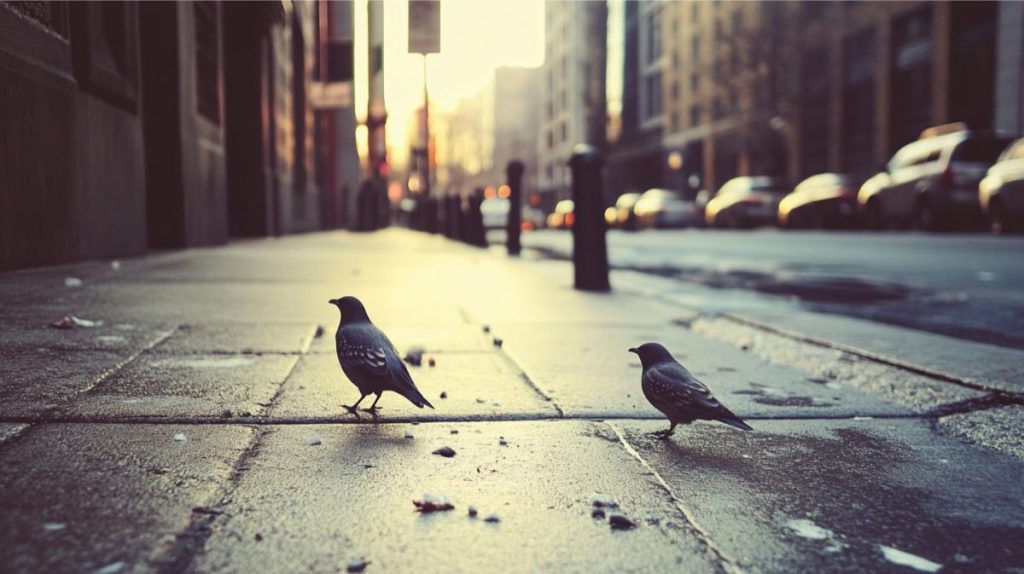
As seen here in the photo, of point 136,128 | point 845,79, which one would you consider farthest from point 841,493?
point 845,79

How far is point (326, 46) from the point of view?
2611 cm

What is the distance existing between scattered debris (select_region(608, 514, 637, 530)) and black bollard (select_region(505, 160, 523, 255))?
954cm

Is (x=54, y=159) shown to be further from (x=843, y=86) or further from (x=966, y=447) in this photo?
(x=843, y=86)

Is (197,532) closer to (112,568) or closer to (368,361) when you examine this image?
(112,568)

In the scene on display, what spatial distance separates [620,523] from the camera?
5.50ft

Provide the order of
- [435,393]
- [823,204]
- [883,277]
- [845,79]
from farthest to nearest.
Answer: [845,79]
[823,204]
[883,277]
[435,393]

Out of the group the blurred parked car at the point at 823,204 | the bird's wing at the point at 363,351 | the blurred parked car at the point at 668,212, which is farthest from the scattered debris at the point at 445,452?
the blurred parked car at the point at 668,212

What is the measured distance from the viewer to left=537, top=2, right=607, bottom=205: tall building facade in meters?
74.9

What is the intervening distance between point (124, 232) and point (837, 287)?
18.6 feet

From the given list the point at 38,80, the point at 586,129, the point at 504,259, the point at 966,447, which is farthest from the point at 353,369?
the point at 586,129

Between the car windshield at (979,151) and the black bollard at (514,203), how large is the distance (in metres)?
10.5

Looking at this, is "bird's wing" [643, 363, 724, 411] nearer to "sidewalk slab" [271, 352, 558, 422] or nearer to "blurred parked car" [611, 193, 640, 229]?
"sidewalk slab" [271, 352, 558, 422]

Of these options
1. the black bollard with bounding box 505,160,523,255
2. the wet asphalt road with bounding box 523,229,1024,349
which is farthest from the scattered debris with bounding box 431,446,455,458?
the black bollard with bounding box 505,160,523,255

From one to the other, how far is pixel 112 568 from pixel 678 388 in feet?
4.57
